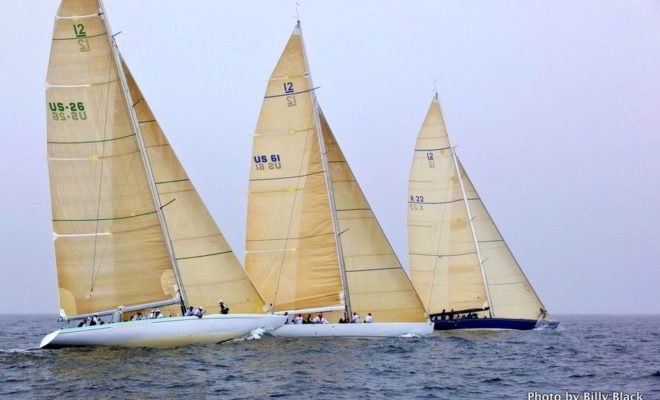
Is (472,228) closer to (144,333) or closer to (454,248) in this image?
(454,248)

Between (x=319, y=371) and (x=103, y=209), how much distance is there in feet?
34.0

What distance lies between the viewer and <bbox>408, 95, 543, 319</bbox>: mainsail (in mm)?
49562

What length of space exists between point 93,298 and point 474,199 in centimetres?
2411

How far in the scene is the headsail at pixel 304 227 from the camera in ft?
133

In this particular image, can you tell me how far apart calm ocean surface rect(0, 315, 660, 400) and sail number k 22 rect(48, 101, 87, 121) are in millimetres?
8213

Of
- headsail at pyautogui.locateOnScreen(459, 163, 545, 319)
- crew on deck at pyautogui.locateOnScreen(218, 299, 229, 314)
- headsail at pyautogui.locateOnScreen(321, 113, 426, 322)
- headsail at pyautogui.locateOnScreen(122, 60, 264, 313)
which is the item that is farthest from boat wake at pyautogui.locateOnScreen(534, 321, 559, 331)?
crew on deck at pyautogui.locateOnScreen(218, 299, 229, 314)

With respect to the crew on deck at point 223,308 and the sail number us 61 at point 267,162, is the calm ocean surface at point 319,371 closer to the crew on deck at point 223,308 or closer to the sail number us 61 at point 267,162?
Answer: the crew on deck at point 223,308

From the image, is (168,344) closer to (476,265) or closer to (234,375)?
(234,375)

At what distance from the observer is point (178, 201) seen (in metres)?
35.7

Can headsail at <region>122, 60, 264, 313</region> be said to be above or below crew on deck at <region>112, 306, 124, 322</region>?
above

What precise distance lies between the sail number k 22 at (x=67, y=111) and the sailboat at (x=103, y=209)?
4 centimetres

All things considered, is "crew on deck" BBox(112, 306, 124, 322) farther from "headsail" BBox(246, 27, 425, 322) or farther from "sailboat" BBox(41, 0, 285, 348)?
"headsail" BBox(246, 27, 425, 322)

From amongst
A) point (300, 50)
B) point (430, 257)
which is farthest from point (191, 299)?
point (430, 257)

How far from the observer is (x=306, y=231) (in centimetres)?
4078
